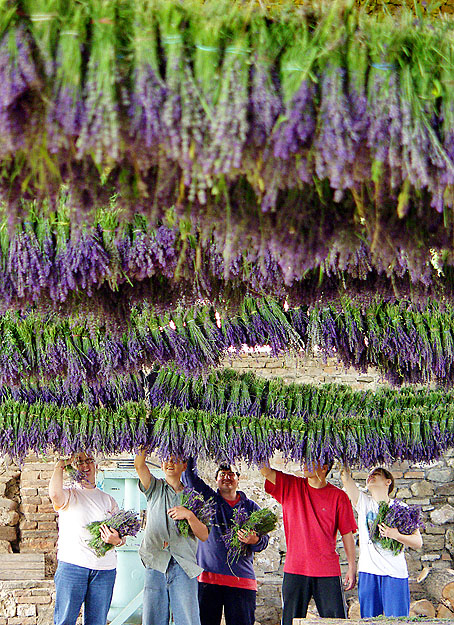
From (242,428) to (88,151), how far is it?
3.41 meters

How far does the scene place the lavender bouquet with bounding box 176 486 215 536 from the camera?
15.8ft

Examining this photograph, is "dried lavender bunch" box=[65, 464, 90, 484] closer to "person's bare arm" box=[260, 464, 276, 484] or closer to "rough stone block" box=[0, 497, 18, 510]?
"person's bare arm" box=[260, 464, 276, 484]

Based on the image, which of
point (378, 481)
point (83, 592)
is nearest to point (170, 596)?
point (83, 592)

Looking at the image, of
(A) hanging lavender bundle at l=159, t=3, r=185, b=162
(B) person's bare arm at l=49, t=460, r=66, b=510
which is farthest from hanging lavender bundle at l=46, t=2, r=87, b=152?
(B) person's bare arm at l=49, t=460, r=66, b=510

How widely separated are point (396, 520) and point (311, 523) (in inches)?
23.2

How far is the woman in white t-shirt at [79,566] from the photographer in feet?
15.1

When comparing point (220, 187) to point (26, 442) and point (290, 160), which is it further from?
point (26, 442)

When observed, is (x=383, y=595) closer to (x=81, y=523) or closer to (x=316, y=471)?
(x=316, y=471)

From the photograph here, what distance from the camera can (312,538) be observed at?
510cm

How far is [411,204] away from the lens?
1481mm

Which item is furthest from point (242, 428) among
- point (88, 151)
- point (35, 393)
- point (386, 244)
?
point (88, 151)

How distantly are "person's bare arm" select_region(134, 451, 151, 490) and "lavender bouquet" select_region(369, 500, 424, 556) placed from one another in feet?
5.06

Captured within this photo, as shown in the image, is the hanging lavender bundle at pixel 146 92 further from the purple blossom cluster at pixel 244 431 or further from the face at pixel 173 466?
the face at pixel 173 466

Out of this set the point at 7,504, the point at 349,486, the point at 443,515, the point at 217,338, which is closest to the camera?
the point at 217,338
